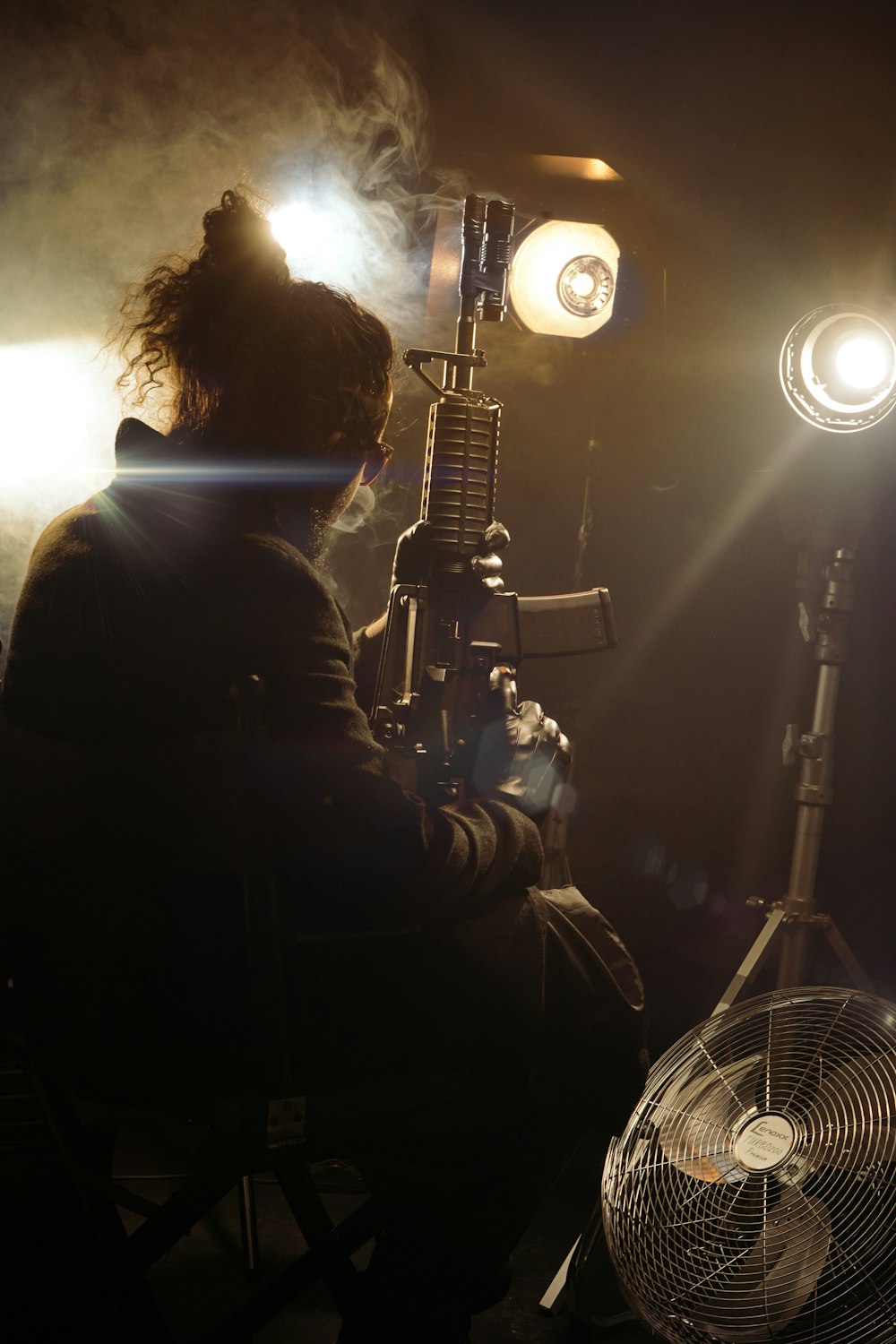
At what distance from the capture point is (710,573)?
292 cm

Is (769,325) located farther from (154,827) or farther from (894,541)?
(154,827)

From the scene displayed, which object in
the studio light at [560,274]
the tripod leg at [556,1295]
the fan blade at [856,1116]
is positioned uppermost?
the studio light at [560,274]

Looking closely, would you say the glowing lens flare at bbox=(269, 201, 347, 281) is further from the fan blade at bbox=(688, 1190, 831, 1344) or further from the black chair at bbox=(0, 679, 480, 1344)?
the fan blade at bbox=(688, 1190, 831, 1344)

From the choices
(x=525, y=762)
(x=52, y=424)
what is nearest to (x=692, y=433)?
(x=525, y=762)

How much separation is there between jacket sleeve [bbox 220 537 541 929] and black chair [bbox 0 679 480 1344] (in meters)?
0.05

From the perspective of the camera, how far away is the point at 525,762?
160 cm

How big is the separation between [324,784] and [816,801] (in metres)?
1.61

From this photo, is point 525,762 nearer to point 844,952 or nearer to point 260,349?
point 260,349

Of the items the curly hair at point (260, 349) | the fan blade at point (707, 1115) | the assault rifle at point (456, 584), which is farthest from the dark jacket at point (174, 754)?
the assault rifle at point (456, 584)

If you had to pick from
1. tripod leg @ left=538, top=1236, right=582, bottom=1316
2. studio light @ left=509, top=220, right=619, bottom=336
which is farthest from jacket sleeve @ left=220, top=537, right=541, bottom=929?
studio light @ left=509, top=220, right=619, bottom=336

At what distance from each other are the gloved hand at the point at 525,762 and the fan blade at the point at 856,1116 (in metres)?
0.54

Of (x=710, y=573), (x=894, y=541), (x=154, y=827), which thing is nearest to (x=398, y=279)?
(x=710, y=573)

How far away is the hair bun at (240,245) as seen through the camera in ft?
4.32

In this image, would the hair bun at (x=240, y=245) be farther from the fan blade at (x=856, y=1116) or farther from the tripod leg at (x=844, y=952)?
the tripod leg at (x=844, y=952)
